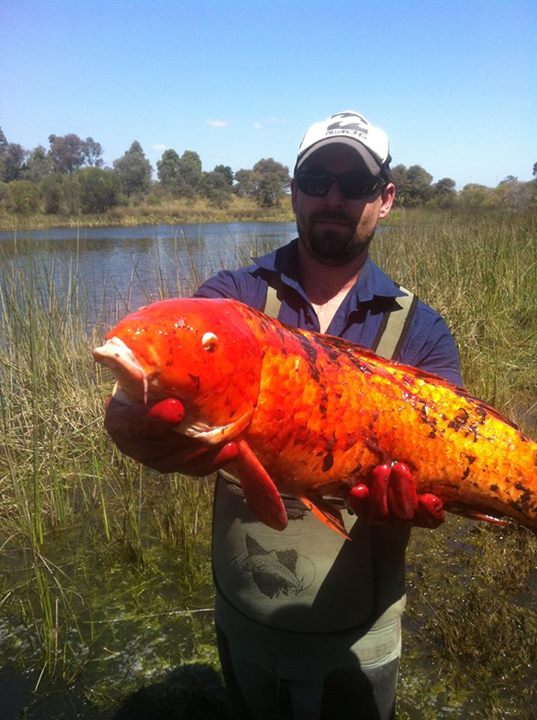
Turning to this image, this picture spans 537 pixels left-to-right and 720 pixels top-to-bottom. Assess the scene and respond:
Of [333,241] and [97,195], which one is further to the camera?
[97,195]

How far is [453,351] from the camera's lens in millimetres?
2496

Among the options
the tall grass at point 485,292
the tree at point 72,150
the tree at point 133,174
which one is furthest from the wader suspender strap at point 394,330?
the tree at point 72,150

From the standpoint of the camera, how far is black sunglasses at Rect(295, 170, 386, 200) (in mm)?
2629

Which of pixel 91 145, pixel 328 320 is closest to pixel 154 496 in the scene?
pixel 328 320

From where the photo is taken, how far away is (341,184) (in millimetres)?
2633

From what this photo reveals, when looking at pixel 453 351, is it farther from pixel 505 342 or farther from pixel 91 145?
pixel 91 145

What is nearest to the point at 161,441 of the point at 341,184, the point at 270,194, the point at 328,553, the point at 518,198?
the point at 328,553

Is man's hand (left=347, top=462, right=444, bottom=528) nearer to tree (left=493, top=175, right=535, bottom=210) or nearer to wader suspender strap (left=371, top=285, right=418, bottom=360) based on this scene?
wader suspender strap (left=371, top=285, right=418, bottom=360)

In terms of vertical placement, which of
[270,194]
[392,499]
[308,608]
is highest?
[270,194]

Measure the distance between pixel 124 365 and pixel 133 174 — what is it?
2247 inches

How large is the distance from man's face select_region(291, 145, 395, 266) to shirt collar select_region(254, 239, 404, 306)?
10 cm

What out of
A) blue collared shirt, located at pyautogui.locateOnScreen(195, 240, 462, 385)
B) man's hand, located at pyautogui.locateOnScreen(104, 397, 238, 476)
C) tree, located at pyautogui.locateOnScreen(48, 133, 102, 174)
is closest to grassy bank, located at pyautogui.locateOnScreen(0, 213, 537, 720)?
blue collared shirt, located at pyautogui.locateOnScreen(195, 240, 462, 385)

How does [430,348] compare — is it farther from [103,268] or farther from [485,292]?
[485,292]

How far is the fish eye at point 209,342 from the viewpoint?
147 centimetres
